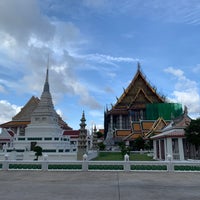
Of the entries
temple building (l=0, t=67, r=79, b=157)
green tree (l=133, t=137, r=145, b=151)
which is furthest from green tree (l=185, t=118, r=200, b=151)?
green tree (l=133, t=137, r=145, b=151)

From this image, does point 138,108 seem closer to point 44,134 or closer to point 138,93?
point 138,93

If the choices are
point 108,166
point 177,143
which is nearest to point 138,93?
point 177,143

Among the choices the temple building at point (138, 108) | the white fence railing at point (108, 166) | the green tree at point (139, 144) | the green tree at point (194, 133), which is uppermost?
the temple building at point (138, 108)

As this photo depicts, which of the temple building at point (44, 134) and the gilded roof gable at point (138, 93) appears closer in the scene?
the temple building at point (44, 134)

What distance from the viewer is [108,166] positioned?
14320mm

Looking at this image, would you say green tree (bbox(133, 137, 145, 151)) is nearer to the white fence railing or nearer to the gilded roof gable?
the gilded roof gable

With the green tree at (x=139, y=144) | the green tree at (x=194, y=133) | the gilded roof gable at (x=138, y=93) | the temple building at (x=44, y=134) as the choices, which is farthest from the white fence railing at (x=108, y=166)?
the gilded roof gable at (x=138, y=93)

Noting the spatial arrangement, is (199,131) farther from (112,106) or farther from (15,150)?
(112,106)

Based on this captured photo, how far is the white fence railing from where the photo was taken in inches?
552

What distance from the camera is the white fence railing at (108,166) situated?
14020 millimetres

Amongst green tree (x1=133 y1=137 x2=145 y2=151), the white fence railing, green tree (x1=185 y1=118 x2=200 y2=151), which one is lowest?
the white fence railing

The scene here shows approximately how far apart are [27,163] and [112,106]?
55606mm

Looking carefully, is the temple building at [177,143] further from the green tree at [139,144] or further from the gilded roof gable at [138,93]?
the gilded roof gable at [138,93]

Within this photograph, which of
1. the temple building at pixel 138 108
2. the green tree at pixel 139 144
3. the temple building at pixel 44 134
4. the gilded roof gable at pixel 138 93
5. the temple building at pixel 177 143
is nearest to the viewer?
the temple building at pixel 177 143
